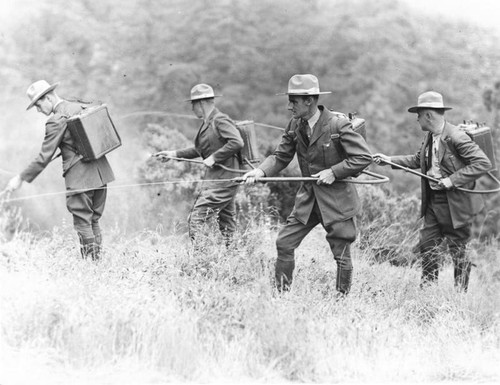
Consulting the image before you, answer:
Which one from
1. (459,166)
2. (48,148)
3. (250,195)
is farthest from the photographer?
(250,195)

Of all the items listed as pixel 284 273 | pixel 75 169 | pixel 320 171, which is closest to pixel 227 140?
pixel 75 169

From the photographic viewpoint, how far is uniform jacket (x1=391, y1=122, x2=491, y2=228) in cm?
708

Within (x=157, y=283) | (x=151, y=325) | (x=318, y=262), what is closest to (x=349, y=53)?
(x=318, y=262)

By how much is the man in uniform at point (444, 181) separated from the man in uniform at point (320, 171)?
0.89 m

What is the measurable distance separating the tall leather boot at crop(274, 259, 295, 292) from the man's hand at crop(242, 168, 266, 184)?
0.74 m

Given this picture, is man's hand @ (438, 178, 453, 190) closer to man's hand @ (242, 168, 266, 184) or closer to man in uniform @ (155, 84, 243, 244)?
man's hand @ (242, 168, 266, 184)

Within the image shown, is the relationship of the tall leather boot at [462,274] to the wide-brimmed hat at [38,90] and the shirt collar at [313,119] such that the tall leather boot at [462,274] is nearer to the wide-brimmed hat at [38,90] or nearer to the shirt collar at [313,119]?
the shirt collar at [313,119]

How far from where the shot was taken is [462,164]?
723cm

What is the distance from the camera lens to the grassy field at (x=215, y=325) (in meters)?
5.08

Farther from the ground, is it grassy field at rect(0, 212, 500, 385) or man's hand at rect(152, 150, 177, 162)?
man's hand at rect(152, 150, 177, 162)

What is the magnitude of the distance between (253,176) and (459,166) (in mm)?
1943

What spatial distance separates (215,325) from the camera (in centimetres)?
555

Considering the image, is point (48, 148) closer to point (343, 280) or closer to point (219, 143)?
point (219, 143)

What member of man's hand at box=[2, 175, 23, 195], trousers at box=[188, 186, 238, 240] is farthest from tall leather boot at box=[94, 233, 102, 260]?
man's hand at box=[2, 175, 23, 195]
